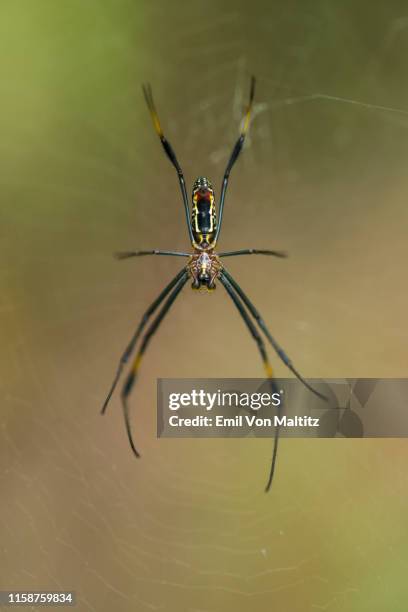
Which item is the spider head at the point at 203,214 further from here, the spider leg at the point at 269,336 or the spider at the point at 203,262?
the spider leg at the point at 269,336

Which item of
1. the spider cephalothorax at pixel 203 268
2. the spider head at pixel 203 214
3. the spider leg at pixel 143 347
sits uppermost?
the spider head at pixel 203 214

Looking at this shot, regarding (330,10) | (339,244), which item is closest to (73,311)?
(339,244)

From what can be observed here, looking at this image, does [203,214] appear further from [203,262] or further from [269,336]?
[269,336]

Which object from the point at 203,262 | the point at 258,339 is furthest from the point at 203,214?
the point at 258,339

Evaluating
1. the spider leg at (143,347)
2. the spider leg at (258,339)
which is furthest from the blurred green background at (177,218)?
the spider leg at (143,347)

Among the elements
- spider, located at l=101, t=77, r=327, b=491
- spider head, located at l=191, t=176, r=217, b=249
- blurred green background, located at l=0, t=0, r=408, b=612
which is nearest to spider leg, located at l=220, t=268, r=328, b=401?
spider, located at l=101, t=77, r=327, b=491
